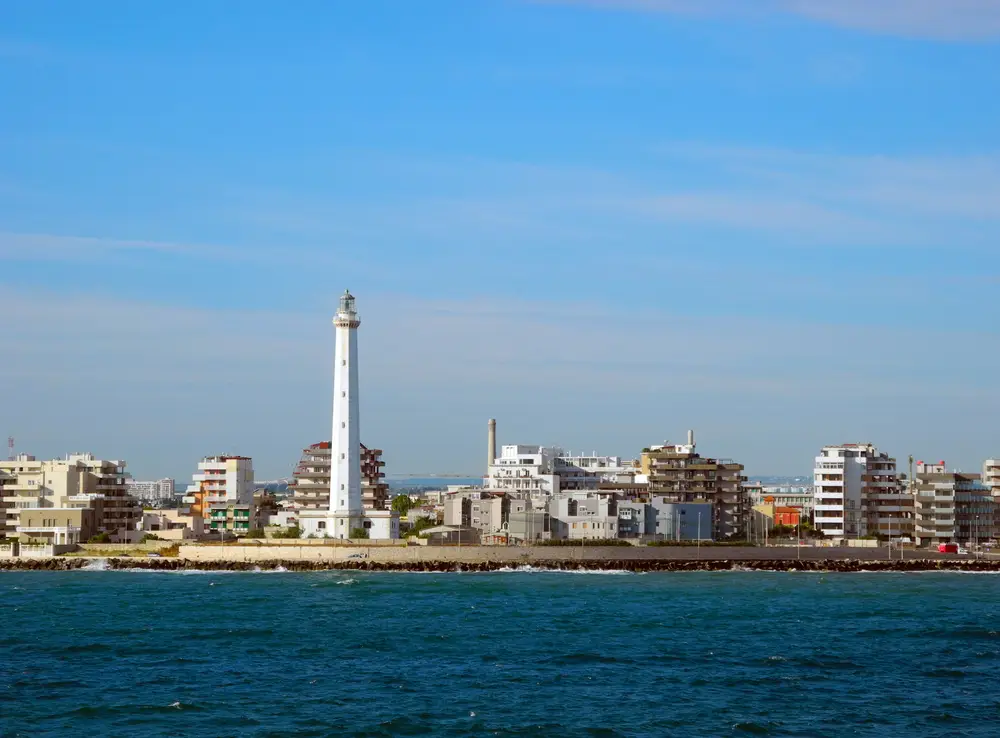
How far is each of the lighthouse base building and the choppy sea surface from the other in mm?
13339

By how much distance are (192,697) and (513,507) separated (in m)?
63.1

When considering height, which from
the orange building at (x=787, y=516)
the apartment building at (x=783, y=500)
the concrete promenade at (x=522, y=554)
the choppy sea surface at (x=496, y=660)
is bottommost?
the choppy sea surface at (x=496, y=660)

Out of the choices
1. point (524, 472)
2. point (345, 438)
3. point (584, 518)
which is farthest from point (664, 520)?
point (345, 438)

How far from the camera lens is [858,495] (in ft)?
344

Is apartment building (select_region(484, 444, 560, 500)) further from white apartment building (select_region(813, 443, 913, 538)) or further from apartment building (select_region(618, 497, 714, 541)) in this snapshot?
white apartment building (select_region(813, 443, 913, 538))

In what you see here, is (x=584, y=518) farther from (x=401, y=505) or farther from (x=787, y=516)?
(x=401, y=505)

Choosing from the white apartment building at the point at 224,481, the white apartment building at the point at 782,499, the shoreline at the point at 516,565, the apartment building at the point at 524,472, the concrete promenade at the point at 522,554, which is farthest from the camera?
the white apartment building at the point at 782,499

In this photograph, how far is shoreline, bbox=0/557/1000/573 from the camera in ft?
286

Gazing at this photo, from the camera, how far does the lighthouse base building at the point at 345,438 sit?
88.9 m

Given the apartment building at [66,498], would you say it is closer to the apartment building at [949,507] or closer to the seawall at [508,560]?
the seawall at [508,560]

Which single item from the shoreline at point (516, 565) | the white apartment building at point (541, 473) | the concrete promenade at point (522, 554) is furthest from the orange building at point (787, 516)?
the shoreline at point (516, 565)

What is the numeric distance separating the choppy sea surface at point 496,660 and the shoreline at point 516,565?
1049cm

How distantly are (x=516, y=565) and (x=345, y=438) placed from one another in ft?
43.4

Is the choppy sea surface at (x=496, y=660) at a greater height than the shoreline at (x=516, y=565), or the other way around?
the shoreline at (x=516, y=565)
